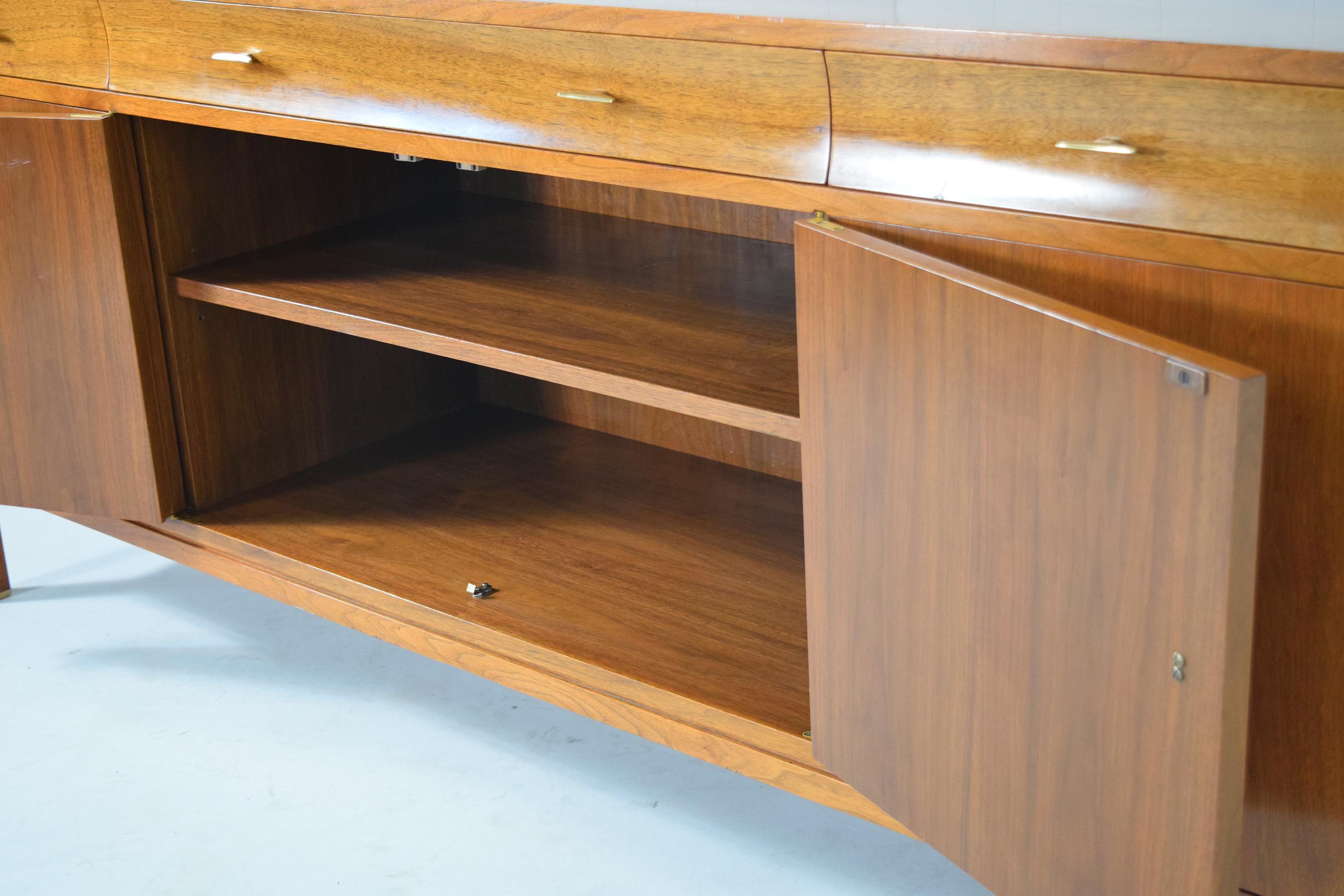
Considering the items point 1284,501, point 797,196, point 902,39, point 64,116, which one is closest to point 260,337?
point 64,116

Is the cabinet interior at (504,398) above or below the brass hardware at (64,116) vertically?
below

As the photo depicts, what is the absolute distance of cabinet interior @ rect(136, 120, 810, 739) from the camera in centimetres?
151

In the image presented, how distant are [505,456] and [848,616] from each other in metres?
0.95

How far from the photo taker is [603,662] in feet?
5.00

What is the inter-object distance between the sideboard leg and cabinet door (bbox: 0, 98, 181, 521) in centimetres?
22

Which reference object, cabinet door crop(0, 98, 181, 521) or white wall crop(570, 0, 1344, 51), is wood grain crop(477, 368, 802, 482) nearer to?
cabinet door crop(0, 98, 181, 521)

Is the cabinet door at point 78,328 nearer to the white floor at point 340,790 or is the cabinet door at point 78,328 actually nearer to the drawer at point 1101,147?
the white floor at point 340,790

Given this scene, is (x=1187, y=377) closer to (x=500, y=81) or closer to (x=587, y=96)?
(x=587, y=96)

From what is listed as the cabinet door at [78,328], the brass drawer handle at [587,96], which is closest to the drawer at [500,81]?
the brass drawer handle at [587,96]

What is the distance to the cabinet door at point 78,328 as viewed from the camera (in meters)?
1.74

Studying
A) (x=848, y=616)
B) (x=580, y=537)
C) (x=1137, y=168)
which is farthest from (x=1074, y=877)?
(x=580, y=537)

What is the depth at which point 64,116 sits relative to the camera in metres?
1.72

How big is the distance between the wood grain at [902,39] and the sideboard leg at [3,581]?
115 cm

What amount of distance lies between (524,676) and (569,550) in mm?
232
